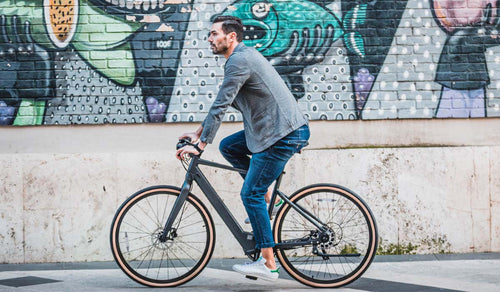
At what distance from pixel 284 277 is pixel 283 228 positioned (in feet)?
2.09

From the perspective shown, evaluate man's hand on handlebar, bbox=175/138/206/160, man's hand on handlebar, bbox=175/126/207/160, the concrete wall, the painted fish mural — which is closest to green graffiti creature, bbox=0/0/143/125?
the painted fish mural

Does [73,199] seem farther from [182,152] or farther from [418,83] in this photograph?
[418,83]

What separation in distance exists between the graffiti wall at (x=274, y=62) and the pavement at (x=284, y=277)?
1.45 m

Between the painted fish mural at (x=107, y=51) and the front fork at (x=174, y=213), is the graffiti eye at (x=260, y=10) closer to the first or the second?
the painted fish mural at (x=107, y=51)

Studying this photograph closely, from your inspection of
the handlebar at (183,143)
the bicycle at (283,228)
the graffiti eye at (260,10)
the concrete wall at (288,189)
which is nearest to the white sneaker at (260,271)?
the bicycle at (283,228)

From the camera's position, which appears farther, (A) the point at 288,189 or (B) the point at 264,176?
(A) the point at 288,189

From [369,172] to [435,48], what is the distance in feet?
4.71

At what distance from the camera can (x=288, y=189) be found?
6.89m

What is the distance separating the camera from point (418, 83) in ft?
23.3

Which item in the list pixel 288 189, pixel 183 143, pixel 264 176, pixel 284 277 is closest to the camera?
pixel 264 176

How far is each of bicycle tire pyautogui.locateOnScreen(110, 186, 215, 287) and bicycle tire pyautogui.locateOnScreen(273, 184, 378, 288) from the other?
0.58 m

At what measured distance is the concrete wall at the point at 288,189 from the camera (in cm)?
685

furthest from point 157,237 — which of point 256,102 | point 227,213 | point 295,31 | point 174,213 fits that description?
point 295,31

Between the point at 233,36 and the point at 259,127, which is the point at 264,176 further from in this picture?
the point at 233,36
